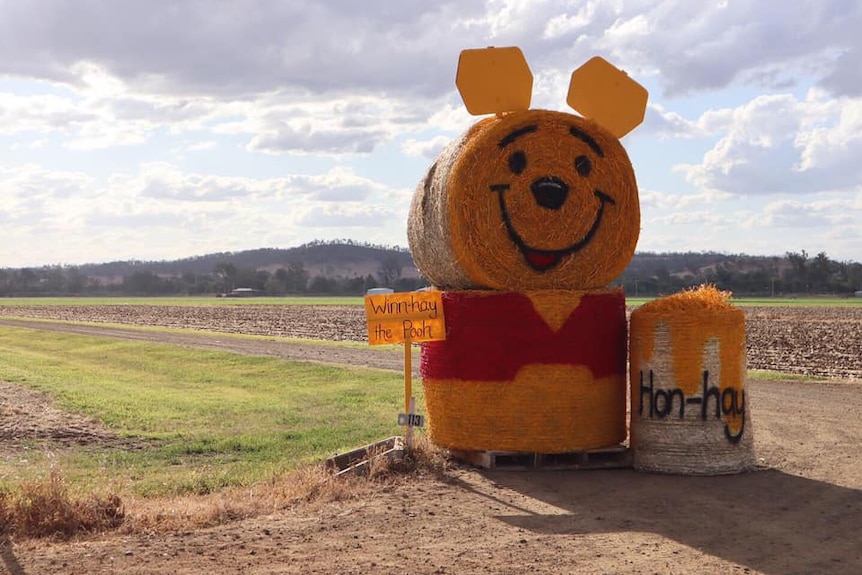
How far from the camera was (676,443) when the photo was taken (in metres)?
9.46

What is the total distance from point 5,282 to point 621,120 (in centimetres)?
15792

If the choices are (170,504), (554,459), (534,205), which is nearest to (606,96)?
(534,205)

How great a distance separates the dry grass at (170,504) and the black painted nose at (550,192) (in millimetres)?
2919

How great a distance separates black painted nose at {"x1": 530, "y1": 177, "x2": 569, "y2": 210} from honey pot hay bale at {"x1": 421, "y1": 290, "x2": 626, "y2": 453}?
0.90 metres

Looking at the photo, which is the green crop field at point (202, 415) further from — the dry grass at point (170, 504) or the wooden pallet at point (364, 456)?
the dry grass at point (170, 504)

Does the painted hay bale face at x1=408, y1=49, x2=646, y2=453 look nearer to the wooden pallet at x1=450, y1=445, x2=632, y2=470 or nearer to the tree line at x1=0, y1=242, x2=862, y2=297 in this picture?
the wooden pallet at x1=450, y1=445, x2=632, y2=470

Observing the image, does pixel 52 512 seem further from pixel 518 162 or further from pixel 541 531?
pixel 518 162

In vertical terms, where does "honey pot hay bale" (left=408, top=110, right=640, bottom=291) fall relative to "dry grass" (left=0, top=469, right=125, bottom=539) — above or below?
above

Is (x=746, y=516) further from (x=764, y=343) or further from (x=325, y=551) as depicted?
(x=764, y=343)

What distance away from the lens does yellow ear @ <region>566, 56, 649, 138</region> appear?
1026cm

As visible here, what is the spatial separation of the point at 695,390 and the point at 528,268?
2032mm

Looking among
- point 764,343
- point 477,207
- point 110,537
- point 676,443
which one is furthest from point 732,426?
point 764,343

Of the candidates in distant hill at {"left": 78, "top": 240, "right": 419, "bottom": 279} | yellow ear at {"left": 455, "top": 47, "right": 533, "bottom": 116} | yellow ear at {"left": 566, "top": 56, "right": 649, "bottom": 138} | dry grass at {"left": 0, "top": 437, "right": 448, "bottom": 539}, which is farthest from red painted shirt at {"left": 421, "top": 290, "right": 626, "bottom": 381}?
distant hill at {"left": 78, "top": 240, "right": 419, "bottom": 279}

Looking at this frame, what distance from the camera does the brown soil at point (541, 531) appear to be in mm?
6699
